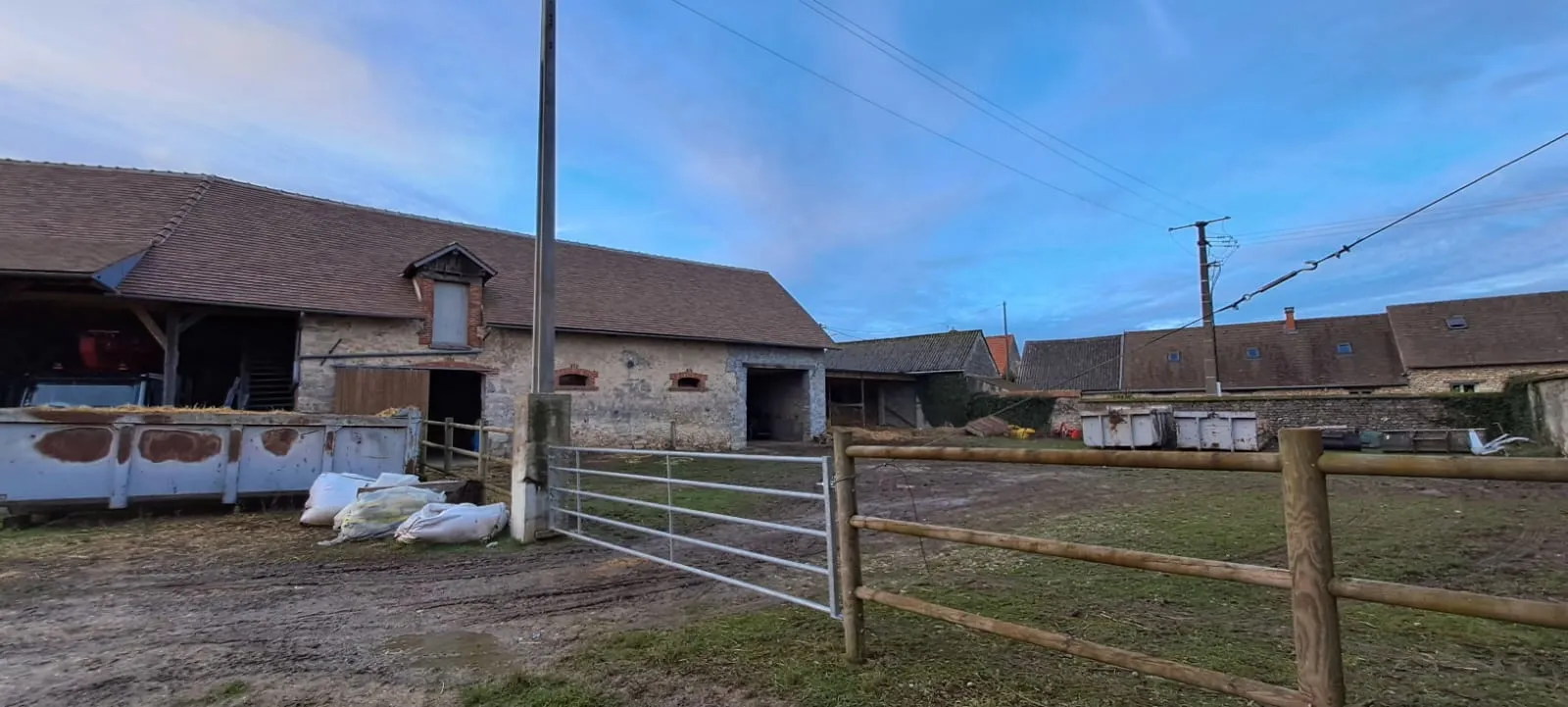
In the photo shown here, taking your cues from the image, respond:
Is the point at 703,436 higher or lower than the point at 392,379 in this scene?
lower

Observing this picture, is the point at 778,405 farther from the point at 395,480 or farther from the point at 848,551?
the point at 848,551

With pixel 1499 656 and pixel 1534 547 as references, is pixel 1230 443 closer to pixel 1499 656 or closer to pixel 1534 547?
pixel 1534 547

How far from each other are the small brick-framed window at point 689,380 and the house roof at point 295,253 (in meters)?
1.01

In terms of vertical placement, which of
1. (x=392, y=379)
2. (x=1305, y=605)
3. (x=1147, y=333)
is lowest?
(x=1305, y=605)

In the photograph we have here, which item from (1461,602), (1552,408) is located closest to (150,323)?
(1461,602)

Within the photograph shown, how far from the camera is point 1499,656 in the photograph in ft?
10.6

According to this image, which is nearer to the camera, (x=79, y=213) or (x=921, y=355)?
(x=79, y=213)

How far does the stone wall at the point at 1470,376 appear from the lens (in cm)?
2439

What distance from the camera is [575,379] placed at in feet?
52.2

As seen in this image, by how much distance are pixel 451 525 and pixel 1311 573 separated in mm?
6106

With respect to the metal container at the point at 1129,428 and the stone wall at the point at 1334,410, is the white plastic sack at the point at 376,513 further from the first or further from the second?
the stone wall at the point at 1334,410

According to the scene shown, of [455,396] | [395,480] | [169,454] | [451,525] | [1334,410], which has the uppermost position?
[455,396]

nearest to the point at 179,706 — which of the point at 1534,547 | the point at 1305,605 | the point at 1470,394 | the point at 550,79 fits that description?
the point at 1305,605

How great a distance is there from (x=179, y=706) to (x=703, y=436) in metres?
15.1
